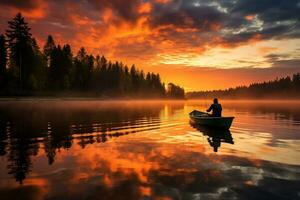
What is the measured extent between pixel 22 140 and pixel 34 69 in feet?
253

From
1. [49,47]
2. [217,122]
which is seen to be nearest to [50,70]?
[49,47]

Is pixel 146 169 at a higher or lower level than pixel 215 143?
higher

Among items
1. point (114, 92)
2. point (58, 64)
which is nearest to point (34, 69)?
point (58, 64)

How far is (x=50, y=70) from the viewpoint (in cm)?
10331

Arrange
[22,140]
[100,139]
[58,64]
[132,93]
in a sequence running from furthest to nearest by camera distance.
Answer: [132,93] < [58,64] < [100,139] < [22,140]

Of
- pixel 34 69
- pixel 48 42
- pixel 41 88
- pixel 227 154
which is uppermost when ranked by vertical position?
pixel 48 42

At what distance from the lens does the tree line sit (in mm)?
76062

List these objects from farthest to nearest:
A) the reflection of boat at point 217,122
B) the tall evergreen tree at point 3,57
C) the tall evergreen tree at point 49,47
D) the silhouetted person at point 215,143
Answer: the tall evergreen tree at point 49,47 → the tall evergreen tree at point 3,57 → the reflection of boat at point 217,122 → the silhouetted person at point 215,143

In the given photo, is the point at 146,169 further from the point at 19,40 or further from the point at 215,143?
the point at 19,40

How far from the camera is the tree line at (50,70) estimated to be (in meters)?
76.1

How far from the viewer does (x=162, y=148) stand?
15.6m

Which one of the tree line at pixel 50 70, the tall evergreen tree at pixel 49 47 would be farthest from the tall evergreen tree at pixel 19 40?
the tall evergreen tree at pixel 49 47

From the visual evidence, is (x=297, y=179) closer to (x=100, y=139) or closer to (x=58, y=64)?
(x=100, y=139)

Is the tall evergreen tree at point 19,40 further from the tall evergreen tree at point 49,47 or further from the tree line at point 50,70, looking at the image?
the tall evergreen tree at point 49,47
